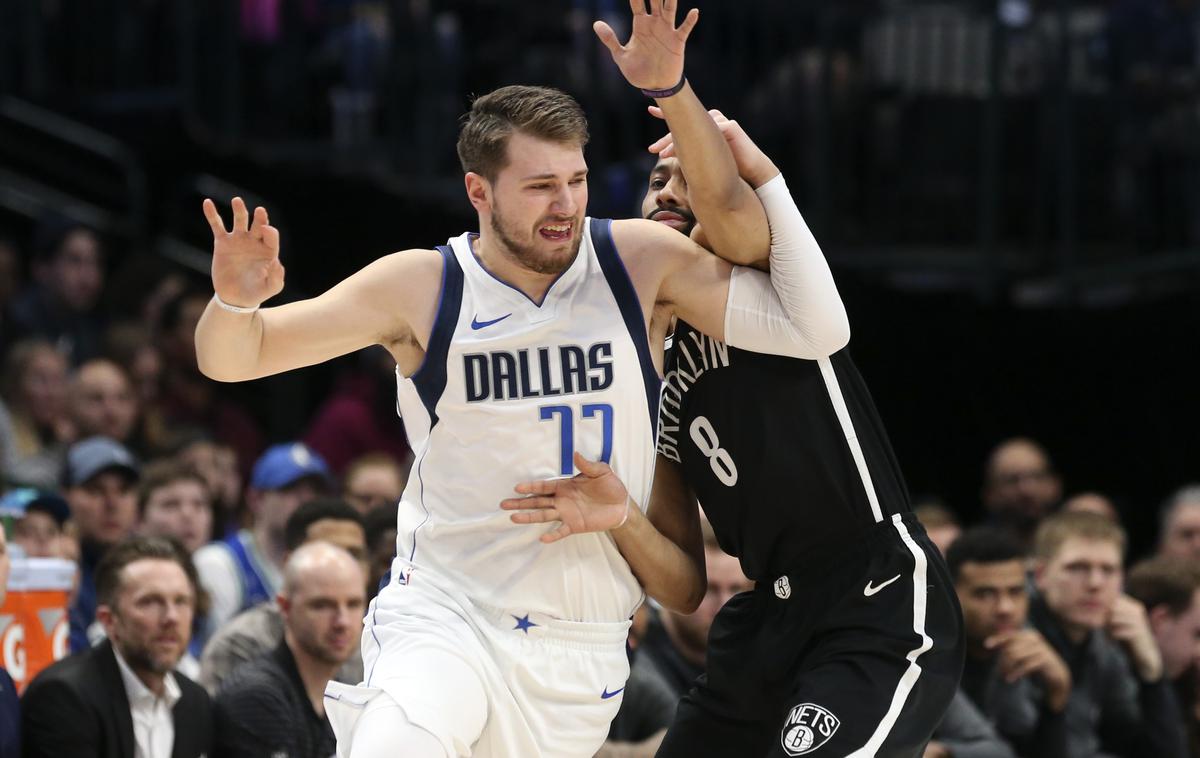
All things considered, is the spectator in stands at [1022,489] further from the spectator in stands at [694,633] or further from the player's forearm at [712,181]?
the player's forearm at [712,181]

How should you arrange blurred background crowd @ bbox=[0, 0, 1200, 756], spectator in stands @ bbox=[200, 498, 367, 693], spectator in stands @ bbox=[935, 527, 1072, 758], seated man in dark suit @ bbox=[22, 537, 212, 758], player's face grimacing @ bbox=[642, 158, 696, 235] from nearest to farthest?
player's face grimacing @ bbox=[642, 158, 696, 235] < seated man in dark suit @ bbox=[22, 537, 212, 758] < spectator in stands @ bbox=[200, 498, 367, 693] < spectator in stands @ bbox=[935, 527, 1072, 758] < blurred background crowd @ bbox=[0, 0, 1200, 756]

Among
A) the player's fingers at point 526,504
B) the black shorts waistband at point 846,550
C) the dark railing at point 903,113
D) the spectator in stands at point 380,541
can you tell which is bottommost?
the spectator in stands at point 380,541

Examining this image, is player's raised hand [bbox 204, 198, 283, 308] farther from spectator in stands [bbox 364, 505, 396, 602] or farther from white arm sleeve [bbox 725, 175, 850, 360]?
spectator in stands [bbox 364, 505, 396, 602]

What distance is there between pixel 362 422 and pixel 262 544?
2.76 metres

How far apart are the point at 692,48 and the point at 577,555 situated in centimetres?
817

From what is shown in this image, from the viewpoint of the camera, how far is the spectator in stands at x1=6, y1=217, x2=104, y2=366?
11.8 metres

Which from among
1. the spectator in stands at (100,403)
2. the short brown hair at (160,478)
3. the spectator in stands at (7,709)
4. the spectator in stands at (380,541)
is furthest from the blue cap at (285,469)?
the spectator in stands at (7,709)

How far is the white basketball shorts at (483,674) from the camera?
177 inches

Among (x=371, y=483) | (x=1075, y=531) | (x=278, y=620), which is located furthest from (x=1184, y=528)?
(x=278, y=620)

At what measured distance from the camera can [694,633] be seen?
7652 mm

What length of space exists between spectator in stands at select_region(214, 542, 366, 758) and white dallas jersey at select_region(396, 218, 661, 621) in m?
2.01

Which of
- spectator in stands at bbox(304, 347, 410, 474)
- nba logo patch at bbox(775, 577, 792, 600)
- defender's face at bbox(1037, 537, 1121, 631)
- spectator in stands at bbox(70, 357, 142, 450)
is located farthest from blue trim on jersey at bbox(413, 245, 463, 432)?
spectator in stands at bbox(304, 347, 410, 474)

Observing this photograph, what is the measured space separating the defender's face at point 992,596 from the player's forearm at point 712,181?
3.31 metres

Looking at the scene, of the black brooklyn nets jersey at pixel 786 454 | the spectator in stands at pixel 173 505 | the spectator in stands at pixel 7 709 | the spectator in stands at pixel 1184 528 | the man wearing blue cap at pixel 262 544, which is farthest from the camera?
the spectator in stands at pixel 1184 528
